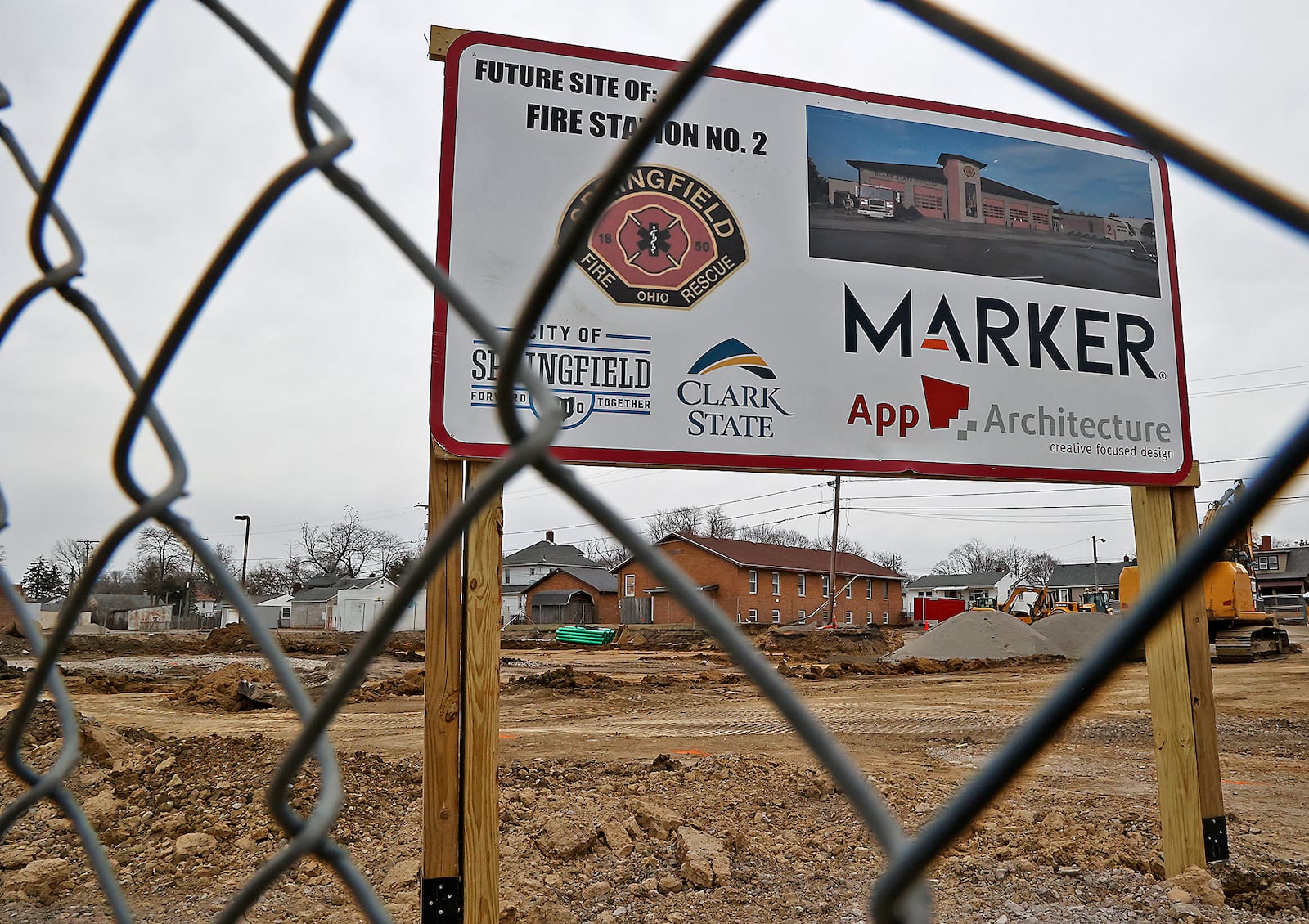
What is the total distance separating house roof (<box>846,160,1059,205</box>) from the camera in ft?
11.8

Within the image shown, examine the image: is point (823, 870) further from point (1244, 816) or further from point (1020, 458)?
point (1244, 816)

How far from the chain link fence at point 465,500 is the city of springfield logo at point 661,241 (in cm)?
207

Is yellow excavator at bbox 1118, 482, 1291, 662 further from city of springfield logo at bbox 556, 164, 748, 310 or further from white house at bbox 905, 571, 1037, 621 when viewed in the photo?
white house at bbox 905, 571, 1037, 621

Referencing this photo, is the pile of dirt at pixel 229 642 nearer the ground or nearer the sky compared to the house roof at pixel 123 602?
nearer the ground

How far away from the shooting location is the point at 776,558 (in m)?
48.2

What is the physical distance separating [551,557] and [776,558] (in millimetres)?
24174

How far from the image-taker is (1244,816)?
538cm

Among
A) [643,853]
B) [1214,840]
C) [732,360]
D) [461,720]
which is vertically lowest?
[643,853]

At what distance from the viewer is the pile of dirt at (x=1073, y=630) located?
24703 mm

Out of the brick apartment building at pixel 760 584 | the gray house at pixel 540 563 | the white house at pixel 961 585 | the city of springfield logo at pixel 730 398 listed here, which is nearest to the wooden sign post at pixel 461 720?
the city of springfield logo at pixel 730 398

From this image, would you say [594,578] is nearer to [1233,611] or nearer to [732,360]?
[1233,611]

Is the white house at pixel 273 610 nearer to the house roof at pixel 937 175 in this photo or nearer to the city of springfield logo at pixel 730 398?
the city of springfield logo at pixel 730 398

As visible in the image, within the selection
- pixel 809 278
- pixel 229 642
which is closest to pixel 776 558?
pixel 229 642

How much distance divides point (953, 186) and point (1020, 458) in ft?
3.71
